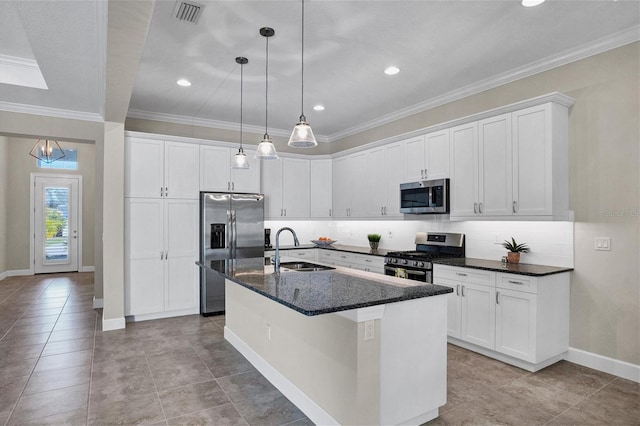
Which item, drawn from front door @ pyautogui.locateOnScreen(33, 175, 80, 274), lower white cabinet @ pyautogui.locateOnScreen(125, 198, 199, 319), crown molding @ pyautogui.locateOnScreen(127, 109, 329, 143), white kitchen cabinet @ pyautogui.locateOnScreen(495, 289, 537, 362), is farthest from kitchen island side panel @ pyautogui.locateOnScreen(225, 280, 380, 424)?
front door @ pyautogui.locateOnScreen(33, 175, 80, 274)

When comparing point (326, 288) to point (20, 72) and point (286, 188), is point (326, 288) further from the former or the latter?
point (20, 72)

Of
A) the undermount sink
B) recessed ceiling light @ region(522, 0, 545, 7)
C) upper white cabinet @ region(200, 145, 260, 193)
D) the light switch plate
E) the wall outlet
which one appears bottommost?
the wall outlet

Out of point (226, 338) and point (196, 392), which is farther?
point (226, 338)

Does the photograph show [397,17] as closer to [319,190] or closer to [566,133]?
[566,133]

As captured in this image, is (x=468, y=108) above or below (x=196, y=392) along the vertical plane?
above

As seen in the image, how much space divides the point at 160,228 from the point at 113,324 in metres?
1.29

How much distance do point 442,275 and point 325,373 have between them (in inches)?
84.1

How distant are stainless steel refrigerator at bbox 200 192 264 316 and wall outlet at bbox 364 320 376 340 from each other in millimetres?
3463

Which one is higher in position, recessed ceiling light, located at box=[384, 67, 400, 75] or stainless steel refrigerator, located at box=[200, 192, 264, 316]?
recessed ceiling light, located at box=[384, 67, 400, 75]

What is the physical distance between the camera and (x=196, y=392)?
2957 millimetres

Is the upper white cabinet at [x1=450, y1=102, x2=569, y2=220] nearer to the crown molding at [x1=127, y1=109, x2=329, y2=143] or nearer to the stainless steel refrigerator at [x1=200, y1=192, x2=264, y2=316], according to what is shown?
the stainless steel refrigerator at [x1=200, y1=192, x2=264, y2=316]

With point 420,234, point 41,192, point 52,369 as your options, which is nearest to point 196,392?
point 52,369

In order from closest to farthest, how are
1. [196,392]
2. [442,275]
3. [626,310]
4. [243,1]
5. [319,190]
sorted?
[243,1], [196,392], [626,310], [442,275], [319,190]

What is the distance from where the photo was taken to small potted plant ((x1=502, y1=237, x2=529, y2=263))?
3852 mm
